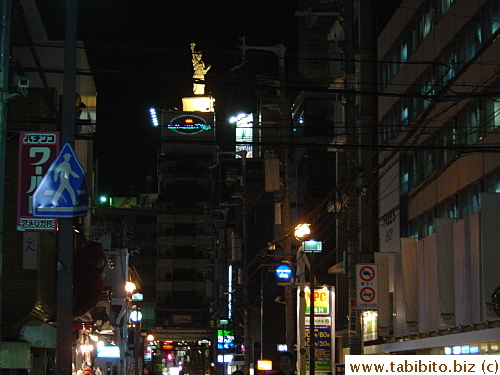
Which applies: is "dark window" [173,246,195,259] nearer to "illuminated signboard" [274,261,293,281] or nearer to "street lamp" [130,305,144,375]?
"street lamp" [130,305,144,375]

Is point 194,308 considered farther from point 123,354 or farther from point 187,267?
point 123,354

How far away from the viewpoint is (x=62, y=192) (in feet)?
47.3

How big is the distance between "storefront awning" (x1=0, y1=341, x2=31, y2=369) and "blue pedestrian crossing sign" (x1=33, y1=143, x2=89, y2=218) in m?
6.23

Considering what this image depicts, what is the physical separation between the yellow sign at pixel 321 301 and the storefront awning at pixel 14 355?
13810 mm

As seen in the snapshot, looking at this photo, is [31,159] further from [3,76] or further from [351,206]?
[351,206]

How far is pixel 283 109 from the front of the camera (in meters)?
37.7

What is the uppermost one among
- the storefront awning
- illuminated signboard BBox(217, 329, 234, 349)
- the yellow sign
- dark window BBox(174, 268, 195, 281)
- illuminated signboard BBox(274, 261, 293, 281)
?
dark window BBox(174, 268, 195, 281)

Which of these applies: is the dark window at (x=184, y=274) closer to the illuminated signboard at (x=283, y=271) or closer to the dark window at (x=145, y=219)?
the dark window at (x=145, y=219)

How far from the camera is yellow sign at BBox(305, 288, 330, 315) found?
1229 inches

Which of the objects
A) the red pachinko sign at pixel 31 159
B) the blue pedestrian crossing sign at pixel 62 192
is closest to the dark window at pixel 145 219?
the red pachinko sign at pixel 31 159

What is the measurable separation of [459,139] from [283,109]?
1076 cm

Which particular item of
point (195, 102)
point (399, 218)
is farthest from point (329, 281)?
point (195, 102)

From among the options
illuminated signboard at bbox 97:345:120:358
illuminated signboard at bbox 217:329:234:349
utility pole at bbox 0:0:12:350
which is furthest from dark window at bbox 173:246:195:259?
utility pole at bbox 0:0:12:350

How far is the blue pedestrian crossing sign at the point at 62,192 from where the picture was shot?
46.8 ft
